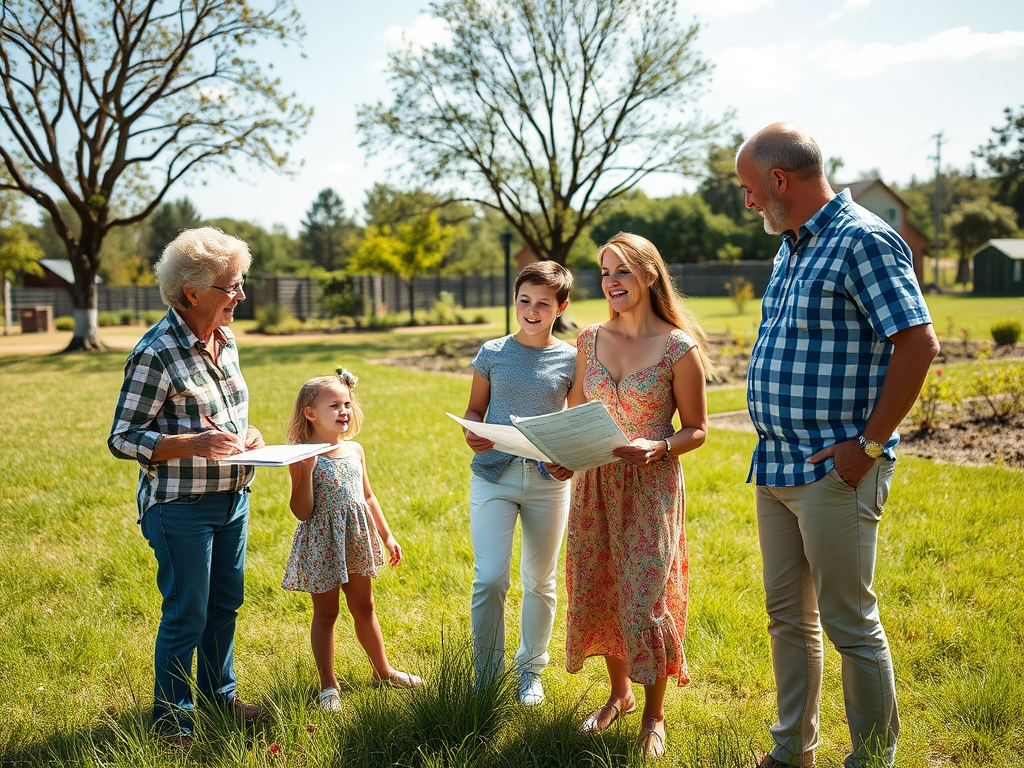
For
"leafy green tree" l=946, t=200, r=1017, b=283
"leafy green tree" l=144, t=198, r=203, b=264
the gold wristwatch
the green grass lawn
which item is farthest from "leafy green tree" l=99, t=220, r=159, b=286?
"leafy green tree" l=946, t=200, r=1017, b=283

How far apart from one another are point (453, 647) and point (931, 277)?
249 ft

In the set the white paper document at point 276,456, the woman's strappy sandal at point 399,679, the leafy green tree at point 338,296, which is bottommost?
the woman's strappy sandal at point 399,679

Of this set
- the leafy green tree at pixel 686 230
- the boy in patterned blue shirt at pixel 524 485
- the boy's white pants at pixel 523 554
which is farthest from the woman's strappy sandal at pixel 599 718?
the leafy green tree at pixel 686 230

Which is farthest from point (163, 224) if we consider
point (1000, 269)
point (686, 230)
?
point (1000, 269)

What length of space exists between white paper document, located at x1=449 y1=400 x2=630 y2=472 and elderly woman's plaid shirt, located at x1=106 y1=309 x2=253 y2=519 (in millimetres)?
979

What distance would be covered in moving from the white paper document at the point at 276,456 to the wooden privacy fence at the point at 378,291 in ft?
79.0

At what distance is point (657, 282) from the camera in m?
3.05

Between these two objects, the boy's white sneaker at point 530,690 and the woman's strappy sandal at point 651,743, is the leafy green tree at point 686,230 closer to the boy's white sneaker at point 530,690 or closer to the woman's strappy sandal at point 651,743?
the boy's white sneaker at point 530,690

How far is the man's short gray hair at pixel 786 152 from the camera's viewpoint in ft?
8.24

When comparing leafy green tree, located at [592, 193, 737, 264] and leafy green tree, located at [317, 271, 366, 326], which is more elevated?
leafy green tree, located at [592, 193, 737, 264]

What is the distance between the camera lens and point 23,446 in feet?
28.3

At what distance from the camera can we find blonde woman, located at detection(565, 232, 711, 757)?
2.89 metres

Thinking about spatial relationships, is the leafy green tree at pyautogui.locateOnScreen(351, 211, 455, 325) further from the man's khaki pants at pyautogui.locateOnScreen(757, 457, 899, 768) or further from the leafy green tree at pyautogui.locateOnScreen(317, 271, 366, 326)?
the man's khaki pants at pyautogui.locateOnScreen(757, 457, 899, 768)

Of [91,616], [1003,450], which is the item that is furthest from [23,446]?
[1003,450]
